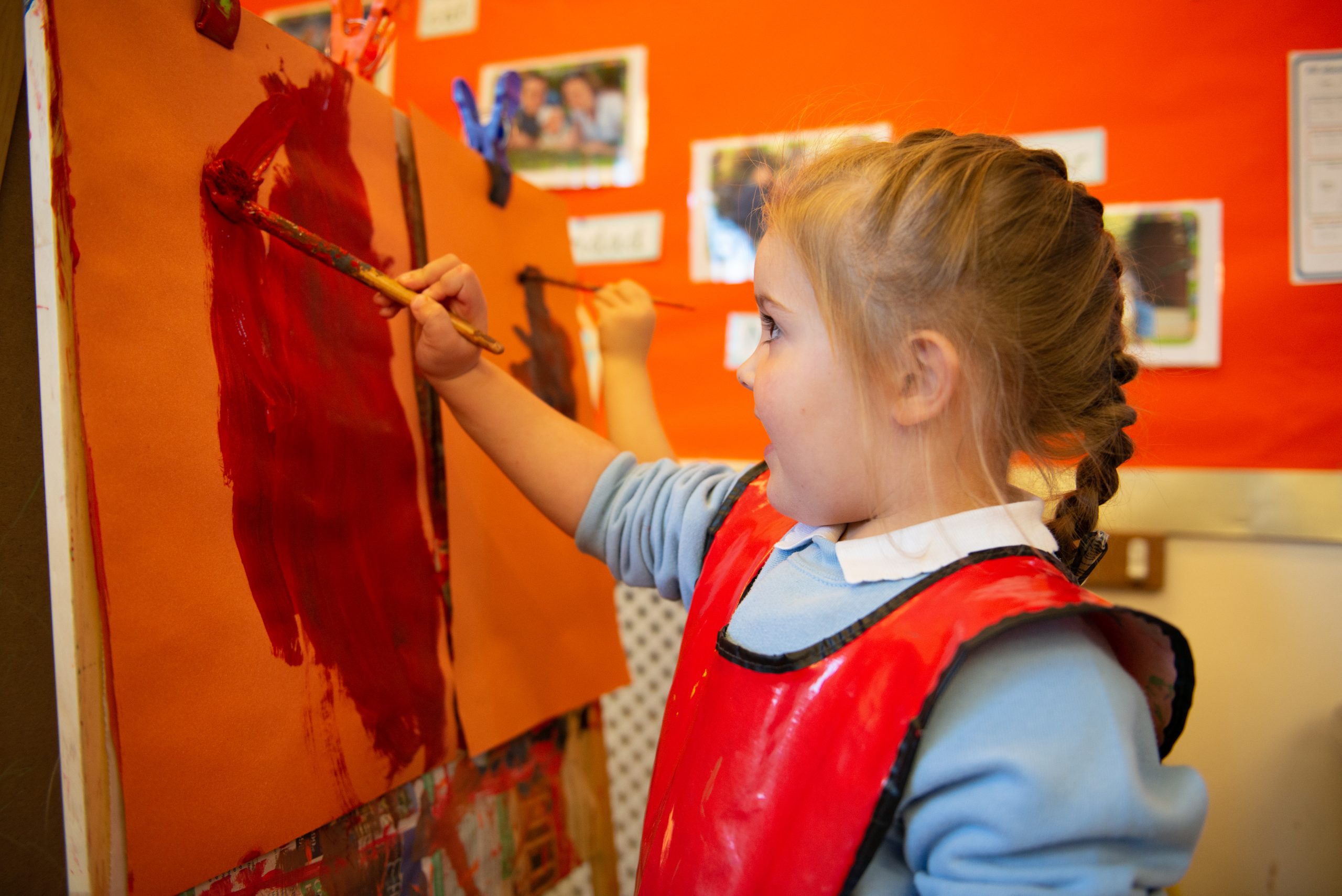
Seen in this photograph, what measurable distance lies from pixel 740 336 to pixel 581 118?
1.55 feet

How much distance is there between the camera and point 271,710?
0.59m

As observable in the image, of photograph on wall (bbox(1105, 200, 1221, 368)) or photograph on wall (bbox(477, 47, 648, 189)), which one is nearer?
photograph on wall (bbox(1105, 200, 1221, 368))

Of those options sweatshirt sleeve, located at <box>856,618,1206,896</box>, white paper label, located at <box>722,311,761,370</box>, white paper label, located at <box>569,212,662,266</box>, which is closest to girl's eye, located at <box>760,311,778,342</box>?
sweatshirt sleeve, located at <box>856,618,1206,896</box>

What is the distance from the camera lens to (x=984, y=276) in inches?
22.8

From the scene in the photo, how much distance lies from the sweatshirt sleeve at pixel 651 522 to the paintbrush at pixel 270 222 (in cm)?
19

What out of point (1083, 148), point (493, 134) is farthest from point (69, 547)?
point (1083, 148)

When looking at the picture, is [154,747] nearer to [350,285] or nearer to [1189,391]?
[350,285]

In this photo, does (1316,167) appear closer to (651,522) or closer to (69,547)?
(651,522)

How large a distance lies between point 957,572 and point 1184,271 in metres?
0.84

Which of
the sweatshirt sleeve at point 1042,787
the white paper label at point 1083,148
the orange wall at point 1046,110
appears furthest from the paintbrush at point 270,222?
the white paper label at point 1083,148

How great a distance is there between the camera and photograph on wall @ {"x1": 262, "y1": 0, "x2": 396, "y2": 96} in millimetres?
1531

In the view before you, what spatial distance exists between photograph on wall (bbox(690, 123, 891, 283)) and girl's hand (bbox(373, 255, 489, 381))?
66 cm

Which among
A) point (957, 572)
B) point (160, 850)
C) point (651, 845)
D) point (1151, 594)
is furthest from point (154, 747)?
point (1151, 594)

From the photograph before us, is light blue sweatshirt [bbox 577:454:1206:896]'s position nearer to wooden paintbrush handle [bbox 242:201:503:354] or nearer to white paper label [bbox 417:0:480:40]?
wooden paintbrush handle [bbox 242:201:503:354]
